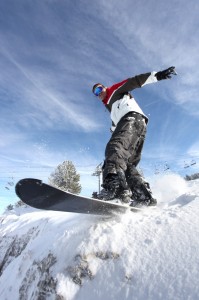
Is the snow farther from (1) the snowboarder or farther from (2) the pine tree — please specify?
(2) the pine tree

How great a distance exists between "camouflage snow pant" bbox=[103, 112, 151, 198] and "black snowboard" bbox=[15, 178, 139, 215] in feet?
2.02

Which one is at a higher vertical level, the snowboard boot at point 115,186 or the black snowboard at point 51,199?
the snowboard boot at point 115,186

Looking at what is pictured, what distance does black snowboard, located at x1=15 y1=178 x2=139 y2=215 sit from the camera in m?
2.77

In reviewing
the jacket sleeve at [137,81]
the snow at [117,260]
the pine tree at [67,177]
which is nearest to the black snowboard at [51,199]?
the snow at [117,260]

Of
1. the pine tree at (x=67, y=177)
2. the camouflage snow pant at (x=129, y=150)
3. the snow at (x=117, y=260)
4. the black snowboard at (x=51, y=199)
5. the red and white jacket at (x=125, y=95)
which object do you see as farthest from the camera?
the pine tree at (x=67, y=177)

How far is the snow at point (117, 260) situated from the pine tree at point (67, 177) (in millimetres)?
42277

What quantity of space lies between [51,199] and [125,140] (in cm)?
153

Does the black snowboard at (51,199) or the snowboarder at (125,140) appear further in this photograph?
the snowboarder at (125,140)

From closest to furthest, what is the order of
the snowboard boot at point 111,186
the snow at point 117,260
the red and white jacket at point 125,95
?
the snow at point 117,260 < the snowboard boot at point 111,186 < the red and white jacket at point 125,95

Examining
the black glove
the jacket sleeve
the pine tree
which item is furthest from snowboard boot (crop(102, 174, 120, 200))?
the pine tree

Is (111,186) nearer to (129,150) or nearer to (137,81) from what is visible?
(129,150)

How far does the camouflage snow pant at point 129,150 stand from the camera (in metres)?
3.65

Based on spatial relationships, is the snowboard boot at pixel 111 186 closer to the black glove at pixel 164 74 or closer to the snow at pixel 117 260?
the snow at pixel 117 260

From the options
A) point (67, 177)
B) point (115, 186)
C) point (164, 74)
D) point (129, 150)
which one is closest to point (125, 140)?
point (129, 150)
